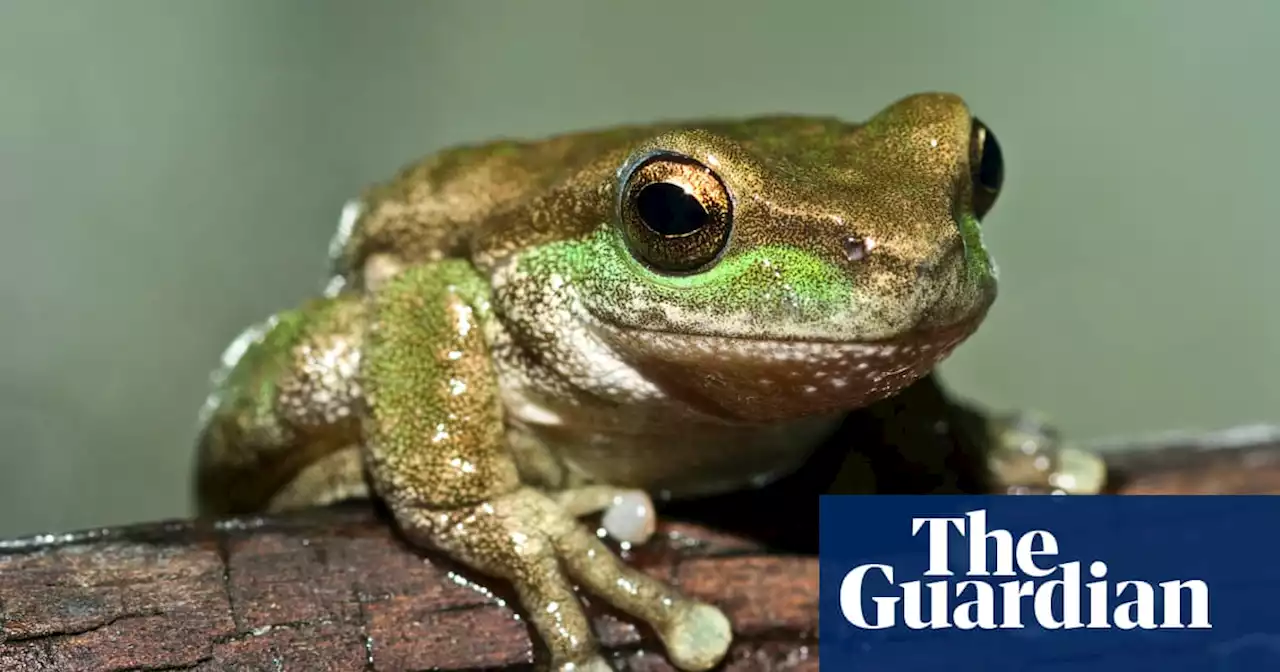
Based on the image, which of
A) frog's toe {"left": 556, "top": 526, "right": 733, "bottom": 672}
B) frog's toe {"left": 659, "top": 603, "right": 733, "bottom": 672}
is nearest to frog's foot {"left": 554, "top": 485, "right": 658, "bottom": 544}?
frog's toe {"left": 556, "top": 526, "right": 733, "bottom": 672}

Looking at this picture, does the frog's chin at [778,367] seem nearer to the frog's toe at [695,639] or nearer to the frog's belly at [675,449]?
the frog's belly at [675,449]

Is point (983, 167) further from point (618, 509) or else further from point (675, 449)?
point (618, 509)

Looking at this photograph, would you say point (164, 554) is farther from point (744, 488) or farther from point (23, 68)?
point (23, 68)

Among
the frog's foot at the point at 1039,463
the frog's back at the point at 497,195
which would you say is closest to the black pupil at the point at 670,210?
the frog's back at the point at 497,195

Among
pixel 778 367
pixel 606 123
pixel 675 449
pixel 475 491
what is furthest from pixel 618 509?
pixel 606 123

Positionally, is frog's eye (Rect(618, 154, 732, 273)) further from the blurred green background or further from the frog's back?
the blurred green background

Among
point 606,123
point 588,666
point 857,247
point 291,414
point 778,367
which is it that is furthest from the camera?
point 606,123
